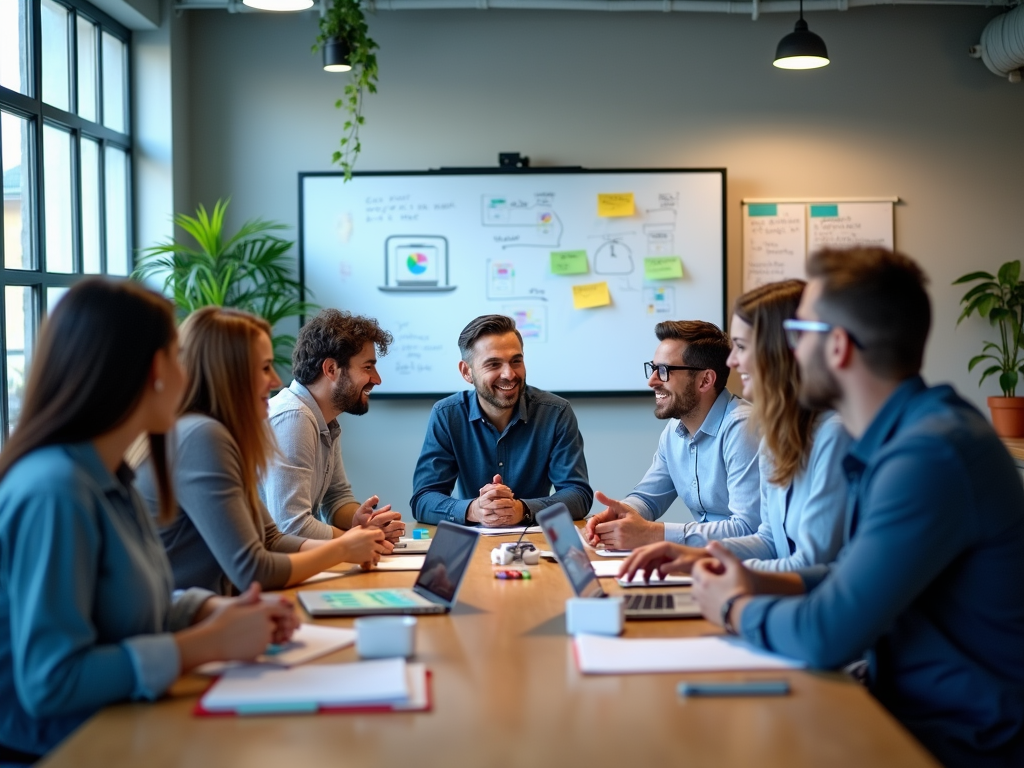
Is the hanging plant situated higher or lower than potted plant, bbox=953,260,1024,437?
higher

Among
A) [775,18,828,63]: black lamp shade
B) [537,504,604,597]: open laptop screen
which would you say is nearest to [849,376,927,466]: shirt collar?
[537,504,604,597]: open laptop screen

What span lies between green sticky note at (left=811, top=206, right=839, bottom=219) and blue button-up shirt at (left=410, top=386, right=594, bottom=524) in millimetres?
2089

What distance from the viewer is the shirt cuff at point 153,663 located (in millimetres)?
1487

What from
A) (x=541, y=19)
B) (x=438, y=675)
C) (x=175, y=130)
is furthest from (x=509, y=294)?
(x=438, y=675)

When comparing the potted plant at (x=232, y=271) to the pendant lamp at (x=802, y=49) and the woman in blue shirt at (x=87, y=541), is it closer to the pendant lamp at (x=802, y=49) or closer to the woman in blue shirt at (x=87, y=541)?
the pendant lamp at (x=802, y=49)

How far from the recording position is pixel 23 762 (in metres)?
1.59

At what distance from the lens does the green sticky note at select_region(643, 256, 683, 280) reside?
5023 mm

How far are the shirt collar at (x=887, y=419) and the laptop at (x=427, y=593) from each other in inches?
30.1

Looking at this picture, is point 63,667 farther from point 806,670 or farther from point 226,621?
point 806,670

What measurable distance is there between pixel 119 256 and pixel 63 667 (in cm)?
371

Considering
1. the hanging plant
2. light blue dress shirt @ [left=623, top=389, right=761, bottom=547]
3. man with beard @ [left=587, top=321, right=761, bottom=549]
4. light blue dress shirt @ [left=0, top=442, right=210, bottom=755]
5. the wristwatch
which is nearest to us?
light blue dress shirt @ [left=0, top=442, right=210, bottom=755]

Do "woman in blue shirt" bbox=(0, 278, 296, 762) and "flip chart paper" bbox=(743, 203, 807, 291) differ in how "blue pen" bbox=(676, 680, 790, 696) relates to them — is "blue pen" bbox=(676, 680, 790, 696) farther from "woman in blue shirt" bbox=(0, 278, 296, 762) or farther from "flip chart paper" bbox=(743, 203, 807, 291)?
"flip chart paper" bbox=(743, 203, 807, 291)

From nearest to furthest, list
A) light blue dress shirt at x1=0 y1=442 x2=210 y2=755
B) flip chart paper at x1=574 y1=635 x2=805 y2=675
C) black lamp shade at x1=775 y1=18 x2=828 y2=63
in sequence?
light blue dress shirt at x1=0 y1=442 x2=210 y2=755, flip chart paper at x1=574 y1=635 x2=805 y2=675, black lamp shade at x1=775 y1=18 x2=828 y2=63

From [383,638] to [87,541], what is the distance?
0.50 metres
